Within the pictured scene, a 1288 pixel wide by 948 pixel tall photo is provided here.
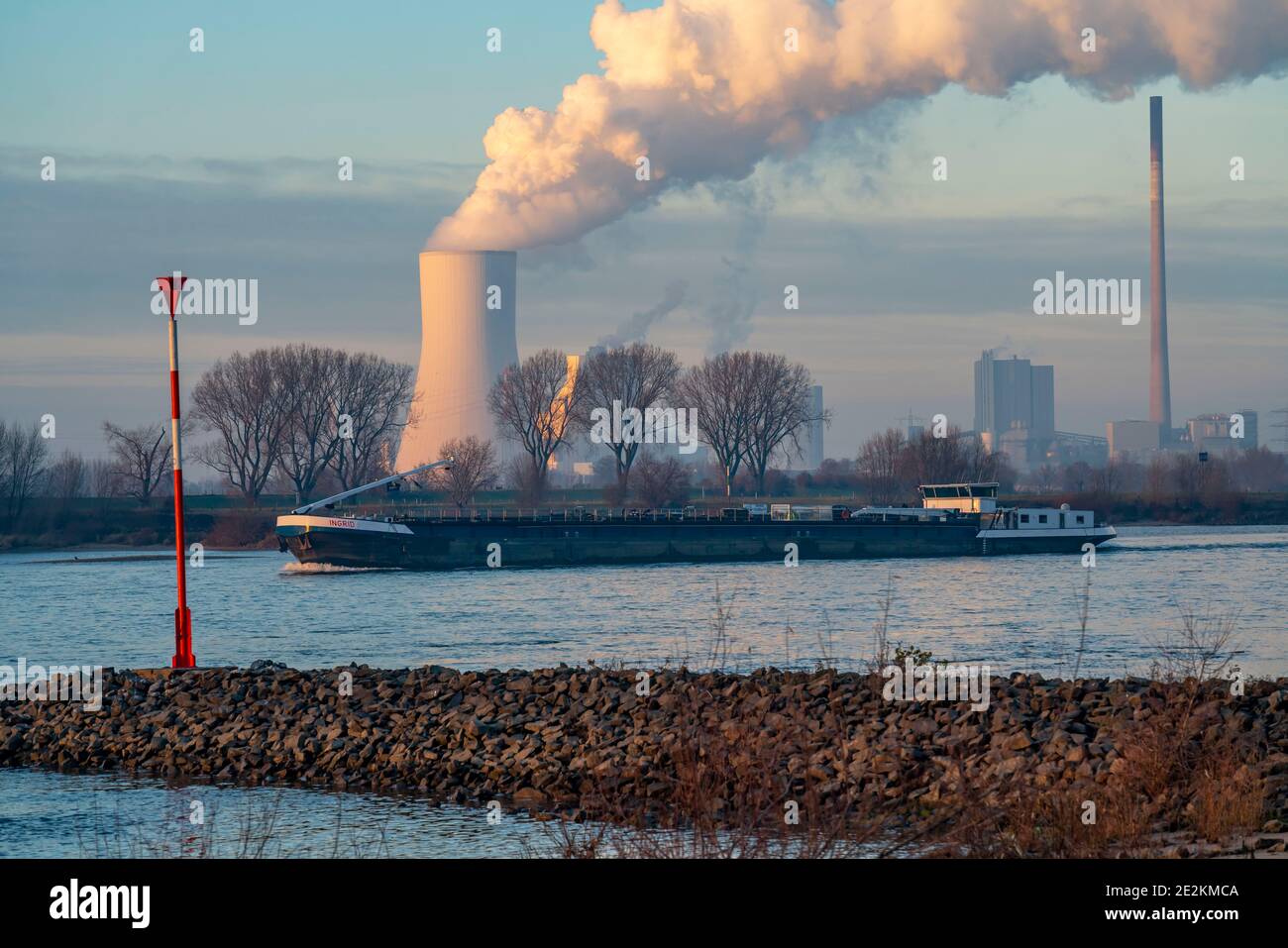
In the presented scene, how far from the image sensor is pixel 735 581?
5159 cm

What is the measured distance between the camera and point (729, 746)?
44.3 ft

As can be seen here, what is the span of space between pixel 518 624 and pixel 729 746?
2249 cm

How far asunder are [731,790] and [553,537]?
5291cm

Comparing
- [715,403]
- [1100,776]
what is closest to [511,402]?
[715,403]

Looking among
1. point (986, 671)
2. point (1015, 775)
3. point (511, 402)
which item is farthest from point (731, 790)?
point (511, 402)

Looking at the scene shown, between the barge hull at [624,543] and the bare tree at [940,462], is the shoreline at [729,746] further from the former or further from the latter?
the bare tree at [940,462]

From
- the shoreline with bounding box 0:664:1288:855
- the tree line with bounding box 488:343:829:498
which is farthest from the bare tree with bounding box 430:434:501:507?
the shoreline with bounding box 0:664:1288:855

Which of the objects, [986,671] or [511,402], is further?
[511,402]

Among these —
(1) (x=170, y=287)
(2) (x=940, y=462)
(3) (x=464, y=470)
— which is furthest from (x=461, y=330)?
(1) (x=170, y=287)

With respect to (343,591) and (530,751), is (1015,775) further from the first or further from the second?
(343,591)

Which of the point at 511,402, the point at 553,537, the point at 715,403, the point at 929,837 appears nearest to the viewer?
the point at 929,837

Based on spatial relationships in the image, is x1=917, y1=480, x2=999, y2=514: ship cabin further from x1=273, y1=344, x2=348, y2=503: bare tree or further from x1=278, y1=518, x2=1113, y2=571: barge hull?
x1=273, y1=344, x2=348, y2=503: bare tree
